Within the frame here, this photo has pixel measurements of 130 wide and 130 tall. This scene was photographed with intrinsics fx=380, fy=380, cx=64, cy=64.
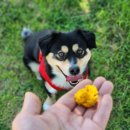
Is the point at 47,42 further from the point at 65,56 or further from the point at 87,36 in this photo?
the point at 87,36

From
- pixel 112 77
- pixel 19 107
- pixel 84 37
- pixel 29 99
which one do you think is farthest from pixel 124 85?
pixel 29 99

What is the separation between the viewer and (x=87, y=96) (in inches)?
103

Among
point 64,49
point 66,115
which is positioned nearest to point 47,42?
point 64,49

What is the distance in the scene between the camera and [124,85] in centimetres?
333

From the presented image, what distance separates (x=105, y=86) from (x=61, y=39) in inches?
18.9

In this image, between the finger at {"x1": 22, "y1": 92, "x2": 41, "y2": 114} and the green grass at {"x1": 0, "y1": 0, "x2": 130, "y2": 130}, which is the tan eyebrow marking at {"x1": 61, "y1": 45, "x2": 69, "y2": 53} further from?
the green grass at {"x1": 0, "y1": 0, "x2": 130, "y2": 130}

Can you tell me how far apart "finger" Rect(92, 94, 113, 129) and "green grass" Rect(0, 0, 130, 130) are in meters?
0.75

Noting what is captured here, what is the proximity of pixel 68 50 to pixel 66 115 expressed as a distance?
0.54 m

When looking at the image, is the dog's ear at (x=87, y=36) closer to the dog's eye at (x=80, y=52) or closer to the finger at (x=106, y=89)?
the dog's eye at (x=80, y=52)

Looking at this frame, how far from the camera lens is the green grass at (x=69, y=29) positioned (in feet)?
10.9

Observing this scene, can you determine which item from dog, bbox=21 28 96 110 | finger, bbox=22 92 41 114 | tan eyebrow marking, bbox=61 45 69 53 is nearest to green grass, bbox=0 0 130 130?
dog, bbox=21 28 96 110

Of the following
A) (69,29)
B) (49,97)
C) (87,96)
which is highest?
(87,96)

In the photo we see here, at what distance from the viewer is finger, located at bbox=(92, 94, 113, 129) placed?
2.44 meters

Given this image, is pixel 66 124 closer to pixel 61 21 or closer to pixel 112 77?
pixel 112 77
